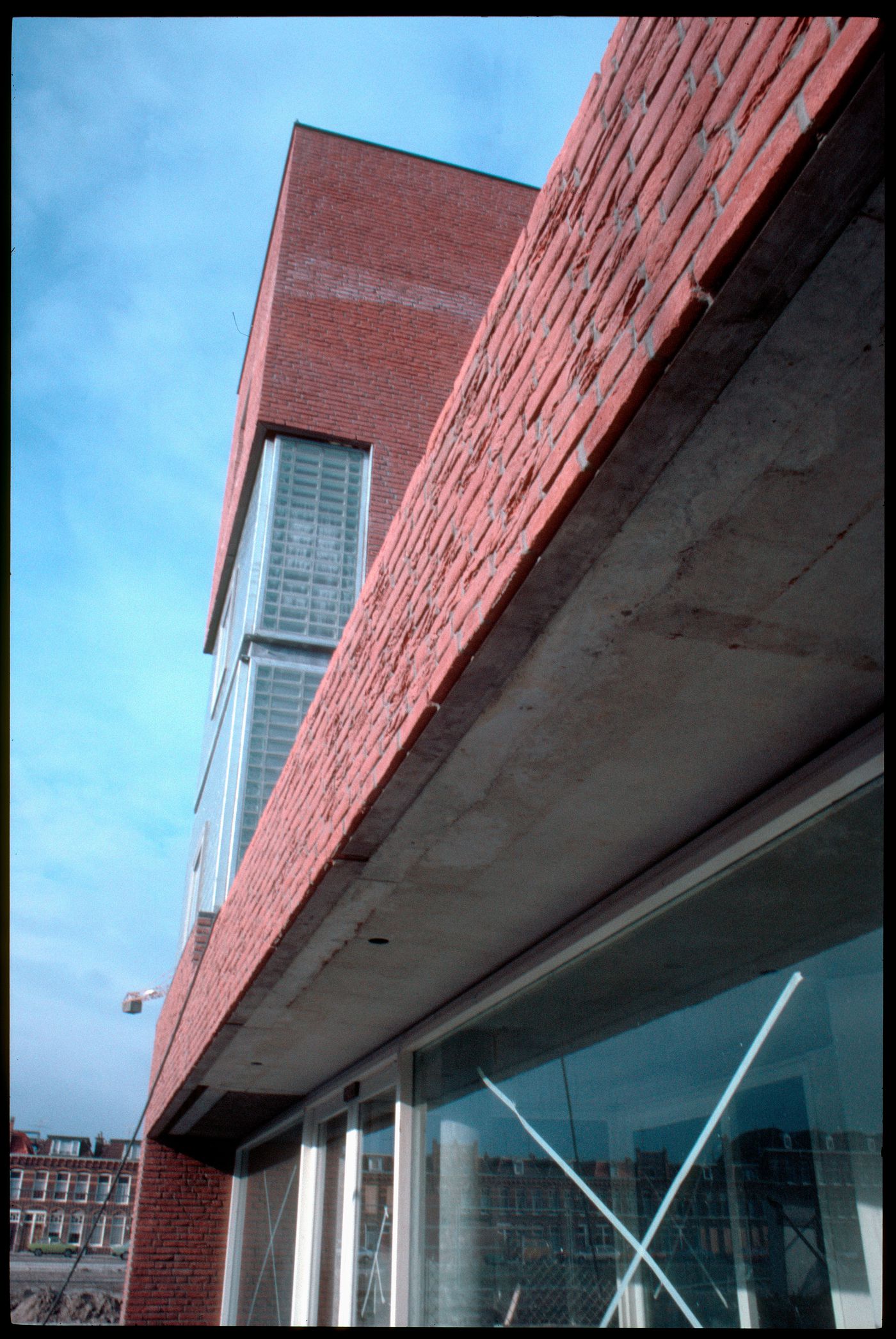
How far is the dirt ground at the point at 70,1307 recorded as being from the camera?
15492 millimetres

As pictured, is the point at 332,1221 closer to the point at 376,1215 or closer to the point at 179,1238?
the point at 376,1215

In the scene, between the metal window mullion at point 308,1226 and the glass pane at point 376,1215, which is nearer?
the glass pane at point 376,1215

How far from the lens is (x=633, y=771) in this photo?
3055 mm

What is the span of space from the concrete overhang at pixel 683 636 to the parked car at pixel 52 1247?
163 feet

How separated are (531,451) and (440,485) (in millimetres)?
746

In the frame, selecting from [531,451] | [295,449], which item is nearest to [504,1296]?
[531,451]

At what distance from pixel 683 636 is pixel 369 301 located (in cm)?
1047

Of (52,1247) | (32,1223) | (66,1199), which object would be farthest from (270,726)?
(66,1199)

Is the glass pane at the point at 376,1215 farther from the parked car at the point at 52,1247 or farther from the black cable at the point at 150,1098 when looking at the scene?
the parked car at the point at 52,1247

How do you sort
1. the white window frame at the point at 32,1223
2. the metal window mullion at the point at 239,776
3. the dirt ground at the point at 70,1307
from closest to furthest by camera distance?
1. the metal window mullion at the point at 239,776
2. the dirt ground at the point at 70,1307
3. the white window frame at the point at 32,1223

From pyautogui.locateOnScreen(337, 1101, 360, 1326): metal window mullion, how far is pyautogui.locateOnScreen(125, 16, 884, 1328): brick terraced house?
0.13 m

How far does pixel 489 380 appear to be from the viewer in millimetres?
2621

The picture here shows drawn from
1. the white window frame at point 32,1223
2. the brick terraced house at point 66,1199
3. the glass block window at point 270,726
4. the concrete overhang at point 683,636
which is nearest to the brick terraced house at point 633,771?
the concrete overhang at point 683,636

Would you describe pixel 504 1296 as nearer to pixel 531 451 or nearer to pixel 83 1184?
pixel 531 451
